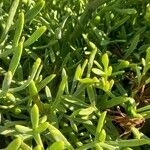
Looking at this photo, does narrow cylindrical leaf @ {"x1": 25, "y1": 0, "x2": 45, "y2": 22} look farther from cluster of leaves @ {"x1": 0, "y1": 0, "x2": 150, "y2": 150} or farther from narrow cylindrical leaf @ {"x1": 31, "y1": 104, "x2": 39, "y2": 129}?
narrow cylindrical leaf @ {"x1": 31, "y1": 104, "x2": 39, "y2": 129}

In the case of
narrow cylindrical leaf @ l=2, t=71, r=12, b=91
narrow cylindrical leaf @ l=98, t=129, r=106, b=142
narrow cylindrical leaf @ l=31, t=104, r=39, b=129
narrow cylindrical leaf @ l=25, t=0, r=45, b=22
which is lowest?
narrow cylindrical leaf @ l=98, t=129, r=106, b=142

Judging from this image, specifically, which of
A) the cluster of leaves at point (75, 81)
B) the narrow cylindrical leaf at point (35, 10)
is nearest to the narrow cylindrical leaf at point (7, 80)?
the cluster of leaves at point (75, 81)

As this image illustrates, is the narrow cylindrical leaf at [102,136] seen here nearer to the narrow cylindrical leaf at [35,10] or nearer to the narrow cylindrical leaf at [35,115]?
the narrow cylindrical leaf at [35,115]

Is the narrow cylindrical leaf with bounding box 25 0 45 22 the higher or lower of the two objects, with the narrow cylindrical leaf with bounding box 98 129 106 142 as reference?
higher

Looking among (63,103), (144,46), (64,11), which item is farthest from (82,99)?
(64,11)

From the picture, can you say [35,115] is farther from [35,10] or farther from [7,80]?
[35,10]

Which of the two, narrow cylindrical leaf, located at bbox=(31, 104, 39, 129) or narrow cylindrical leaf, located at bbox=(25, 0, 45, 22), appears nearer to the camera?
narrow cylindrical leaf, located at bbox=(31, 104, 39, 129)

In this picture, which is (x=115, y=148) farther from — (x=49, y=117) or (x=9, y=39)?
(x=9, y=39)

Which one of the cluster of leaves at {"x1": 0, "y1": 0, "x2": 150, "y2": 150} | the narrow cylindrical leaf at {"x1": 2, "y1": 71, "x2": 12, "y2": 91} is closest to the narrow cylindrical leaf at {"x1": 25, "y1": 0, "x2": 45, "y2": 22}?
the cluster of leaves at {"x1": 0, "y1": 0, "x2": 150, "y2": 150}

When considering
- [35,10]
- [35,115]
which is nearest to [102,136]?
[35,115]
